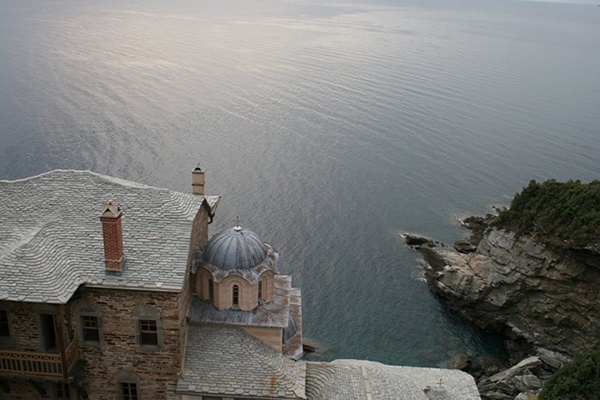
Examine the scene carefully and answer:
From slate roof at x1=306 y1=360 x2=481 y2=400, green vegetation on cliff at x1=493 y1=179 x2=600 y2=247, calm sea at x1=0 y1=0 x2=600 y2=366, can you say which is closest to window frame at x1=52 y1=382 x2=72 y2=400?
slate roof at x1=306 y1=360 x2=481 y2=400

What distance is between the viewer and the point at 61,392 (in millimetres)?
30109

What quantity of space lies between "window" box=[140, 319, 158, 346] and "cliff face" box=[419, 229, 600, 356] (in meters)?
34.3

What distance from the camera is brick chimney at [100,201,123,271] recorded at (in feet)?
85.6

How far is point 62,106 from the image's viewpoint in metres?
95.8

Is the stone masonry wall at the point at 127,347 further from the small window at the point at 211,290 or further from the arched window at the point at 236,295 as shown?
the arched window at the point at 236,295

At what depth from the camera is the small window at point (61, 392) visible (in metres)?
29.9

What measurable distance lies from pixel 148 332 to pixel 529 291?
35.7 m

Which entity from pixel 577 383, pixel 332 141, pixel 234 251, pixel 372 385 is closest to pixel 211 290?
pixel 234 251

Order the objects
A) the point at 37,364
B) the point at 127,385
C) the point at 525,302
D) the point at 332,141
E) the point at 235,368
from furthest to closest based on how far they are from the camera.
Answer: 1. the point at 332,141
2. the point at 525,302
3. the point at 127,385
4. the point at 235,368
5. the point at 37,364

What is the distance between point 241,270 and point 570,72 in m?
135

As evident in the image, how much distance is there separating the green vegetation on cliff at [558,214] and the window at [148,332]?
34.0m

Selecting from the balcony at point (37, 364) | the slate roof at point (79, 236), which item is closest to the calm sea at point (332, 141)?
the slate roof at point (79, 236)

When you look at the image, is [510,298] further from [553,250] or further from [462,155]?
[462,155]

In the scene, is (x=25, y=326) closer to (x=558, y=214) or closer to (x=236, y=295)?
(x=236, y=295)
